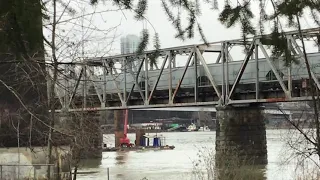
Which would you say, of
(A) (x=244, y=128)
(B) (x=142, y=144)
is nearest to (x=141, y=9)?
(A) (x=244, y=128)

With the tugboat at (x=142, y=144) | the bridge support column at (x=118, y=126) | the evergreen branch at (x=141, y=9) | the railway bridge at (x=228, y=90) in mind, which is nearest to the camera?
the evergreen branch at (x=141, y=9)

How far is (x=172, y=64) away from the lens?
220ft

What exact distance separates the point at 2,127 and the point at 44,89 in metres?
5.01

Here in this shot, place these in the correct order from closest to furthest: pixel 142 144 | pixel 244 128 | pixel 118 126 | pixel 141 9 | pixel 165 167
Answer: pixel 141 9, pixel 165 167, pixel 244 128, pixel 142 144, pixel 118 126

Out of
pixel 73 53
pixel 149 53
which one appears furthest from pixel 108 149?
pixel 149 53

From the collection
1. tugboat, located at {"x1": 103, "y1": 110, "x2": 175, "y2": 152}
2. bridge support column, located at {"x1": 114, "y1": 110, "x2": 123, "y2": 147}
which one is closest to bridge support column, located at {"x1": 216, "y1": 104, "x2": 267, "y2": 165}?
tugboat, located at {"x1": 103, "y1": 110, "x2": 175, "y2": 152}

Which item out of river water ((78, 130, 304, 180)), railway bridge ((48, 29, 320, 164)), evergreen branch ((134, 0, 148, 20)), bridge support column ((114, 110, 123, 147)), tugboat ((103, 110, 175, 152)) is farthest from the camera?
bridge support column ((114, 110, 123, 147))

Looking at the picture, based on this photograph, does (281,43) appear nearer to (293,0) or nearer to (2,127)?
(293,0)

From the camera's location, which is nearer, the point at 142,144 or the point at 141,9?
the point at 141,9

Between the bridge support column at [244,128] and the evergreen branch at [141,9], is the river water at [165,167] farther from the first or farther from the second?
the evergreen branch at [141,9]

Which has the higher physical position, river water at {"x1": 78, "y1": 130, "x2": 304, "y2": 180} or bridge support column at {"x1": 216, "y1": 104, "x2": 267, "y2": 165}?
bridge support column at {"x1": 216, "y1": 104, "x2": 267, "y2": 165}

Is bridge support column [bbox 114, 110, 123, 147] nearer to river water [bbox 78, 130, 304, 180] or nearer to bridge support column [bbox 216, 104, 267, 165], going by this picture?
river water [bbox 78, 130, 304, 180]

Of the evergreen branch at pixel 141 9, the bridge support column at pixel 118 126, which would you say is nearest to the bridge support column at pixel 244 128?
the bridge support column at pixel 118 126

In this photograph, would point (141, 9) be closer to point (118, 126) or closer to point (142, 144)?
point (142, 144)
